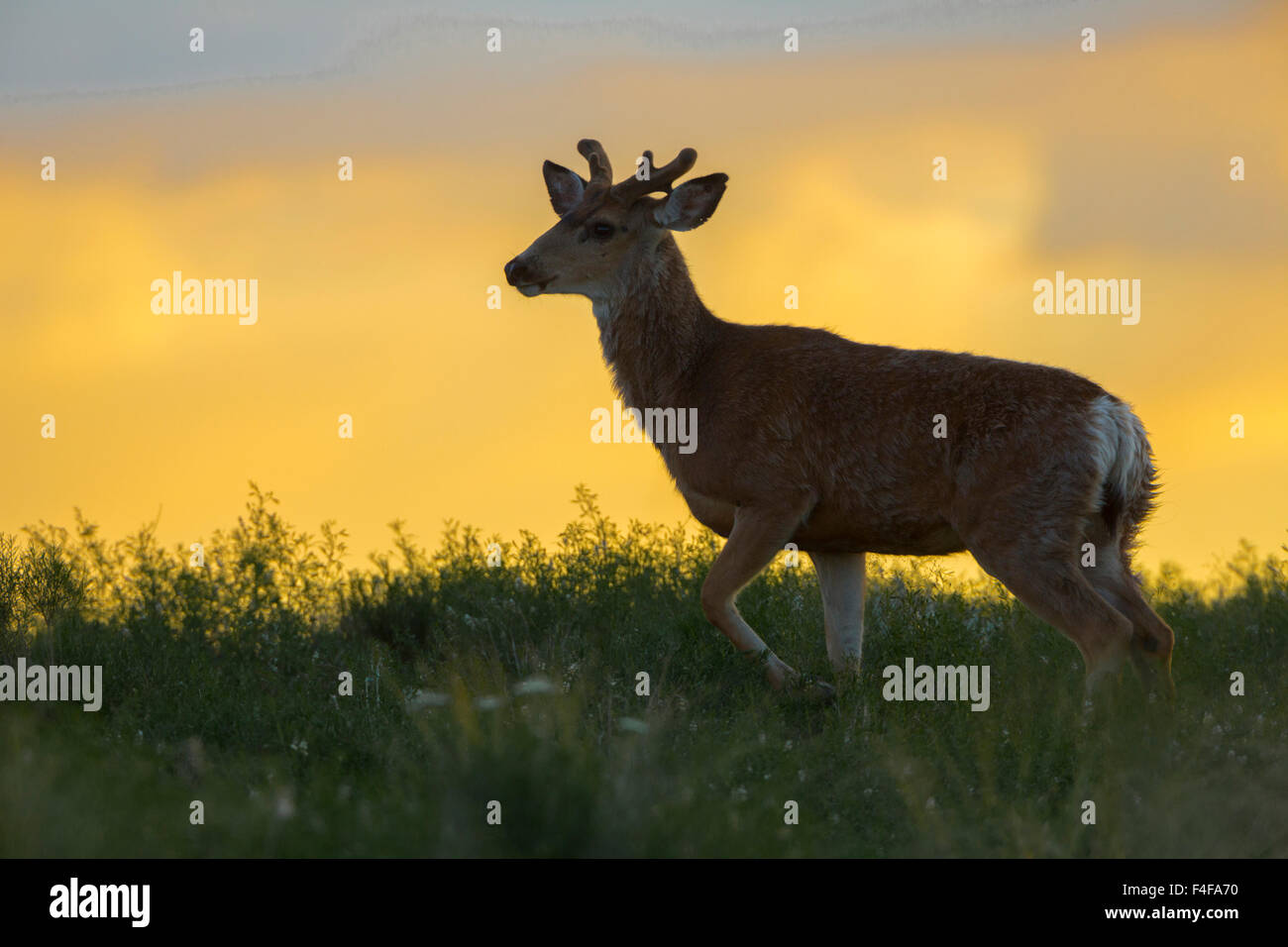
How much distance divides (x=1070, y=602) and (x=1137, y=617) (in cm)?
61

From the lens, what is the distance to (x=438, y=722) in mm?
7027

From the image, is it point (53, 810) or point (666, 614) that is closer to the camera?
point (53, 810)

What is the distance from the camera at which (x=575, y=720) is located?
260 inches

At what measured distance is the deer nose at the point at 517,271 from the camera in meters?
9.06

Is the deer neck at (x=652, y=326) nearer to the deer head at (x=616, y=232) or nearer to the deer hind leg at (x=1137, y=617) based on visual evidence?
the deer head at (x=616, y=232)

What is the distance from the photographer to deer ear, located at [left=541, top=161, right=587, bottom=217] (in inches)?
410

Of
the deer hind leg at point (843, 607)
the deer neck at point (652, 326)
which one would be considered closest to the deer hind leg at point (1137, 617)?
the deer hind leg at point (843, 607)

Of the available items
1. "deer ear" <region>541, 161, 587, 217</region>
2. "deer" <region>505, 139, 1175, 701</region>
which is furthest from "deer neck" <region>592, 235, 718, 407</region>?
"deer ear" <region>541, 161, 587, 217</region>

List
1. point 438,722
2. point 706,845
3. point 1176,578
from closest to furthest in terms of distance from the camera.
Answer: point 706,845
point 438,722
point 1176,578

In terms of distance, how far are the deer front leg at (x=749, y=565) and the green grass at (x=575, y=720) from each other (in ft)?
0.70
